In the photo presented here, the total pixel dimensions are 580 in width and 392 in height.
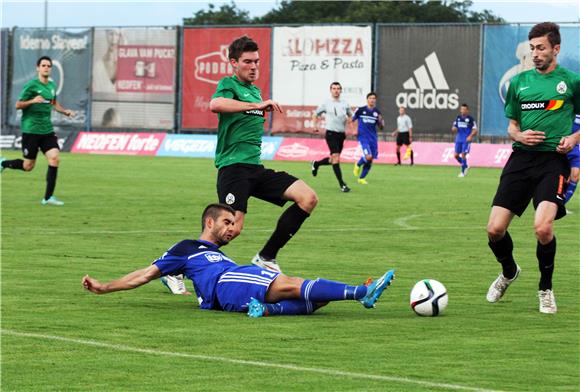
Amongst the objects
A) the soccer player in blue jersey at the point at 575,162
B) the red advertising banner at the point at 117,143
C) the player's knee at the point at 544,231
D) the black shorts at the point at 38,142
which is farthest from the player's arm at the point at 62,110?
→ the red advertising banner at the point at 117,143

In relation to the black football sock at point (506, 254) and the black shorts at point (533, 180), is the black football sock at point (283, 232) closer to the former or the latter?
the black football sock at point (506, 254)

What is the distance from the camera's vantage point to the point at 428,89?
1975 inches

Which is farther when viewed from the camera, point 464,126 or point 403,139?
point 403,139

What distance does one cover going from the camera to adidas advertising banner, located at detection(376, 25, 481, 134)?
49.3 metres

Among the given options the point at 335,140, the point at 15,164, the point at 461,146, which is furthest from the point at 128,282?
the point at 461,146

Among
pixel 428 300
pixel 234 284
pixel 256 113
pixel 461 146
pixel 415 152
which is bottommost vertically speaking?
pixel 415 152

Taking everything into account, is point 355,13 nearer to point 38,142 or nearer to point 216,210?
point 38,142

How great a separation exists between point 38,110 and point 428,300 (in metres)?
13.9

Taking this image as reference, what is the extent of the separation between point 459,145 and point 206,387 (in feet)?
112

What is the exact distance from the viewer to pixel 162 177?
34.1m

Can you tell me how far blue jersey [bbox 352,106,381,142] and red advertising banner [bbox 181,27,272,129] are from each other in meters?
20.8

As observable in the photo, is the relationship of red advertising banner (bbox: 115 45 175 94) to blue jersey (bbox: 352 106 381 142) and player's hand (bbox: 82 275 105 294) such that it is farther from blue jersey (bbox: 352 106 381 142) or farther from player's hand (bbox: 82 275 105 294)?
player's hand (bbox: 82 275 105 294)

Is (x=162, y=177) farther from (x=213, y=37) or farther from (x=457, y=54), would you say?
(x=213, y=37)

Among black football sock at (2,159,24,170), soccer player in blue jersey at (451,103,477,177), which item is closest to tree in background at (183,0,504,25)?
soccer player in blue jersey at (451,103,477,177)
